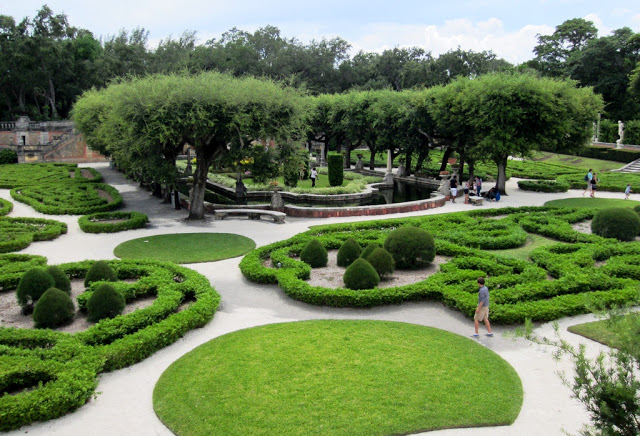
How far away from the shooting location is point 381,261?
1516 cm

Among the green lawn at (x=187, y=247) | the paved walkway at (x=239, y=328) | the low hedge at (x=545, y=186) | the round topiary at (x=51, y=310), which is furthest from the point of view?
the low hedge at (x=545, y=186)

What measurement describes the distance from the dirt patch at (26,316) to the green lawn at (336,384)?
312cm

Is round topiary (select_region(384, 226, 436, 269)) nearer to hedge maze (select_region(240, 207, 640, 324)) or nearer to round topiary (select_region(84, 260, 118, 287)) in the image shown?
hedge maze (select_region(240, 207, 640, 324))

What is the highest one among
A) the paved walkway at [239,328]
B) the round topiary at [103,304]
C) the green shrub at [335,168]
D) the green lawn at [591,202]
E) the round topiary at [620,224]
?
the green shrub at [335,168]

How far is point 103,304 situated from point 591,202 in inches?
1031

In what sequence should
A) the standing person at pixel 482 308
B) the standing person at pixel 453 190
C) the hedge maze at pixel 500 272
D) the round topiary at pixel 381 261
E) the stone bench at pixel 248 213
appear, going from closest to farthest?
the standing person at pixel 482 308 < the hedge maze at pixel 500 272 < the round topiary at pixel 381 261 < the stone bench at pixel 248 213 < the standing person at pixel 453 190

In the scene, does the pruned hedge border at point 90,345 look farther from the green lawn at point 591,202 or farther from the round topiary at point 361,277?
the green lawn at point 591,202

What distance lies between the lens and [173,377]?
977 cm

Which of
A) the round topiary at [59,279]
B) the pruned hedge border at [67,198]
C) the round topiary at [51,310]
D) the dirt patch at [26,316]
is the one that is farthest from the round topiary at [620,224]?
the pruned hedge border at [67,198]

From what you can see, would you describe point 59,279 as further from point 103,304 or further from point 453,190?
point 453,190

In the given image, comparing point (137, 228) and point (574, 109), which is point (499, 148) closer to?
point (574, 109)

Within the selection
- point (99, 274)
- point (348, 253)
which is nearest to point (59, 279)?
point (99, 274)

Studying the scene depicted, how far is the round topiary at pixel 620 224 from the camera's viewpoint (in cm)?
1884

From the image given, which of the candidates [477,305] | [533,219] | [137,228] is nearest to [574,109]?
[533,219]
